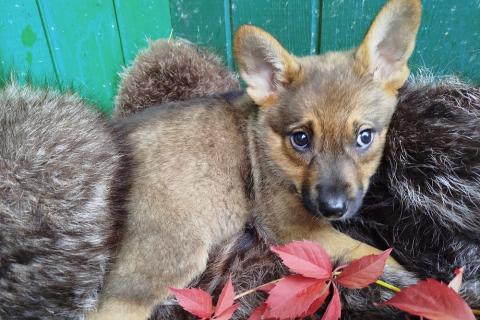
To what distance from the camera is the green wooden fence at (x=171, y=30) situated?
2.16 metres

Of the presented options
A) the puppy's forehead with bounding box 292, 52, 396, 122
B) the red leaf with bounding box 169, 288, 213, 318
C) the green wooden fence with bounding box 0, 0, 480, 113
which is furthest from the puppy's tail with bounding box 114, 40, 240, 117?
the red leaf with bounding box 169, 288, 213, 318

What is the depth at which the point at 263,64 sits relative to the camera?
1847 millimetres

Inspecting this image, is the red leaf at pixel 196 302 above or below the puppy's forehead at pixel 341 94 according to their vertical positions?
below

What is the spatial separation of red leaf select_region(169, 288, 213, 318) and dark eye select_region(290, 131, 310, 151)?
2.12ft

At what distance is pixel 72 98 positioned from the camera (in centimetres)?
162

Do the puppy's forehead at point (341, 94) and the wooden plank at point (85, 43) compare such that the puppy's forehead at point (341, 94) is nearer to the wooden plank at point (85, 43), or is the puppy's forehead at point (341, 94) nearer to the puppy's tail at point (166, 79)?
the puppy's tail at point (166, 79)

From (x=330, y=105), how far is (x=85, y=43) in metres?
1.68

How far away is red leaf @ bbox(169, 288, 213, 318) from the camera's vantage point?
1.27 meters

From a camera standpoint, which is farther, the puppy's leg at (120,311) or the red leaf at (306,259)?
the puppy's leg at (120,311)

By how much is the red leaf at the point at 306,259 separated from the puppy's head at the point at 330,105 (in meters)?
0.27

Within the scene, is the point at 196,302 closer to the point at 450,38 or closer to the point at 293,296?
the point at 293,296

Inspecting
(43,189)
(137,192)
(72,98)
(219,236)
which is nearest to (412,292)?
(219,236)

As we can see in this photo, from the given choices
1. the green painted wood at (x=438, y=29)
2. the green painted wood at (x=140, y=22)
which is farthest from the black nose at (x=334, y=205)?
the green painted wood at (x=140, y=22)

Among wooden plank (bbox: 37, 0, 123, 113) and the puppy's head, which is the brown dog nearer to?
the puppy's head
